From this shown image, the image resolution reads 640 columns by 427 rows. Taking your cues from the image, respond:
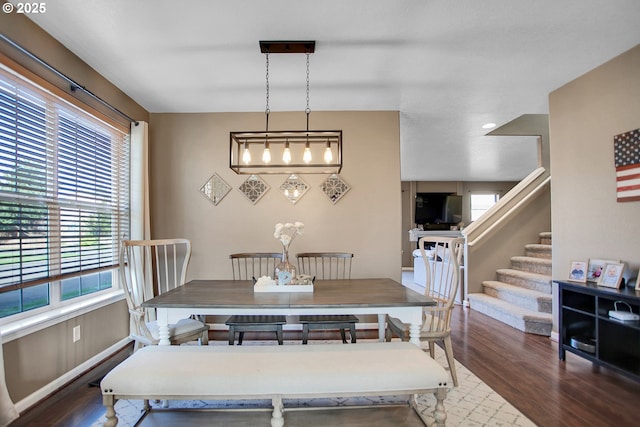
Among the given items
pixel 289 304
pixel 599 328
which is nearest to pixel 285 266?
pixel 289 304

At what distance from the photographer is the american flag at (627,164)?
2533mm

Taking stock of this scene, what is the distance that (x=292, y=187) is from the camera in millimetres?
3801

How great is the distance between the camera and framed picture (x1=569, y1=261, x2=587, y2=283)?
282 cm

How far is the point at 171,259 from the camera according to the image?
375 centimetres

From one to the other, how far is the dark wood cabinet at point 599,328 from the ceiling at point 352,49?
2.00m

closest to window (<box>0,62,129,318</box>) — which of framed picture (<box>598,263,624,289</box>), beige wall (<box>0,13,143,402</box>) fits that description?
beige wall (<box>0,13,143,402</box>)

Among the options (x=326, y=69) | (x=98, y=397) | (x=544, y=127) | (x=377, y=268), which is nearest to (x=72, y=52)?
(x=326, y=69)

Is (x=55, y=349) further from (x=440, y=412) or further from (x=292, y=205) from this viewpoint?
(x=440, y=412)

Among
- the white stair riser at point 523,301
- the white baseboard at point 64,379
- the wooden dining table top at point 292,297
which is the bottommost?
the white baseboard at point 64,379

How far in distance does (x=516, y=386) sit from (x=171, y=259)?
3.67 metres

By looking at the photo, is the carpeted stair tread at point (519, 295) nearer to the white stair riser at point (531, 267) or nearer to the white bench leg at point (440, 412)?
the white stair riser at point (531, 267)

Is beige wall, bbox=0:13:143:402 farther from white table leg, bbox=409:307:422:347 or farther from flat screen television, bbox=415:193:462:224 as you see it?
flat screen television, bbox=415:193:462:224

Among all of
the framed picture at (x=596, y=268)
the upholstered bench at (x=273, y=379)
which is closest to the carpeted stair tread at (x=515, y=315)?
the framed picture at (x=596, y=268)

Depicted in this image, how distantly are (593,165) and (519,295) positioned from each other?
1875 mm
